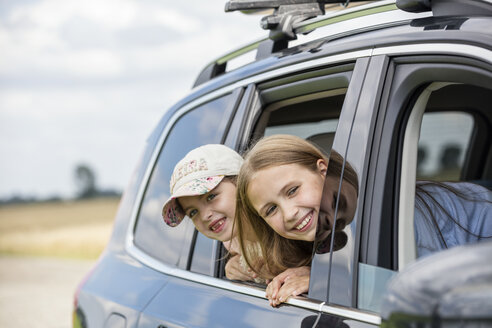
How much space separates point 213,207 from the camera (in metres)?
2.58

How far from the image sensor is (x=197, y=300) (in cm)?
229

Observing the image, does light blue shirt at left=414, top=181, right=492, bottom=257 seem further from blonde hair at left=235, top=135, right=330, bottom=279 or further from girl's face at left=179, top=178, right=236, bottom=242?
girl's face at left=179, top=178, right=236, bottom=242

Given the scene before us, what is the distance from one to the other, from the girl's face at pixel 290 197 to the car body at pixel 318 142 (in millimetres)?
163

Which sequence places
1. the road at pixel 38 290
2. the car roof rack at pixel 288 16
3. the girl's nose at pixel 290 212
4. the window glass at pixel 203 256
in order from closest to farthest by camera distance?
the girl's nose at pixel 290 212, the car roof rack at pixel 288 16, the window glass at pixel 203 256, the road at pixel 38 290

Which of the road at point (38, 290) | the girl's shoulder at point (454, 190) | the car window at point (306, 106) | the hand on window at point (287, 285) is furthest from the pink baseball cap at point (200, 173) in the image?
the road at point (38, 290)

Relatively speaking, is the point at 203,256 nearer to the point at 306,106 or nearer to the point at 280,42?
the point at 306,106

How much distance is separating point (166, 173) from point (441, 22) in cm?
142

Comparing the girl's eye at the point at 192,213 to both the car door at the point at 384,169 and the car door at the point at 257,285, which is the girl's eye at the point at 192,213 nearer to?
the car door at the point at 257,285

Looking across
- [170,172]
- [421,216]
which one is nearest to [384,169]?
[421,216]

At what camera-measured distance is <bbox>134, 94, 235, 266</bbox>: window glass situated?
2.64 metres

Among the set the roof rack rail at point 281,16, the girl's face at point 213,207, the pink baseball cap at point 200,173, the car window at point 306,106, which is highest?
the roof rack rail at point 281,16

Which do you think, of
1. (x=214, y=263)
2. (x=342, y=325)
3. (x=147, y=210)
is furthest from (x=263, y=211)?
(x=147, y=210)

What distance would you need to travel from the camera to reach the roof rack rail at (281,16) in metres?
2.57

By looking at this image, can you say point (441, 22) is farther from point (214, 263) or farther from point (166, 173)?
point (166, 173)
